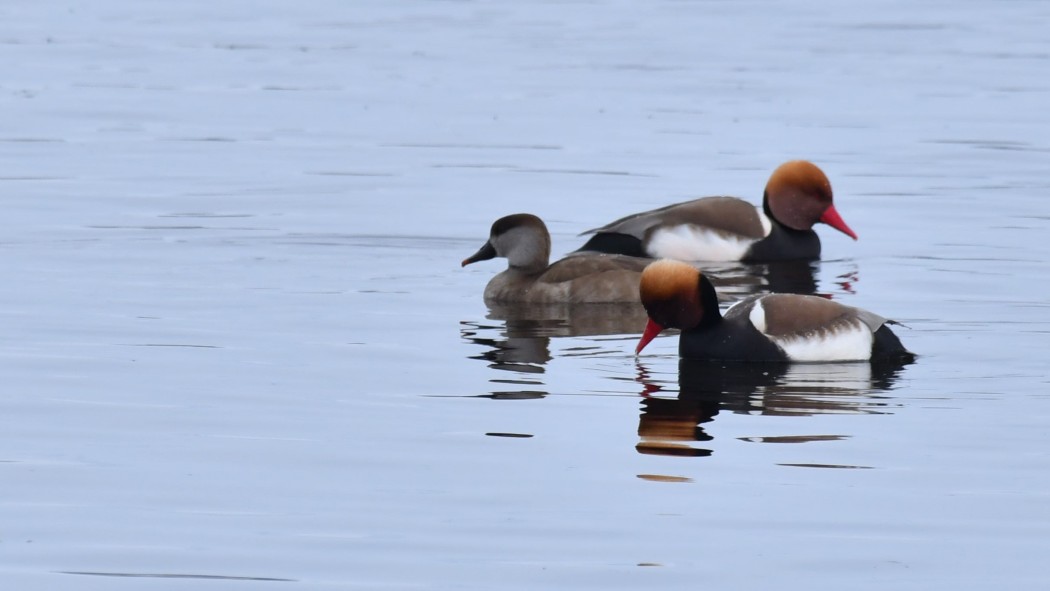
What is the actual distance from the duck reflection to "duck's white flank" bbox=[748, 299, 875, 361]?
0.16ft

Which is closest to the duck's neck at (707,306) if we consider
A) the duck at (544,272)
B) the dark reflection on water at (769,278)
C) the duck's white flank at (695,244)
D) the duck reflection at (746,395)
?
the duck reflection at (746,395)

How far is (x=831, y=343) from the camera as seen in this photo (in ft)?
33.6

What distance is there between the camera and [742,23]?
3275 cm

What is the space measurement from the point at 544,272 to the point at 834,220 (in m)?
3.66

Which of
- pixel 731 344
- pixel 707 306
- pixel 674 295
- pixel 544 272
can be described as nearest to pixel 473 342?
pixel 674 295

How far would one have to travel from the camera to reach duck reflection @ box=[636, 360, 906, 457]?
27.8 feet

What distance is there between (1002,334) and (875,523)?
421 cm

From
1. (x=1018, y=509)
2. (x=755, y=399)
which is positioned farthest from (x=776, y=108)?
(x=1018, y=509)

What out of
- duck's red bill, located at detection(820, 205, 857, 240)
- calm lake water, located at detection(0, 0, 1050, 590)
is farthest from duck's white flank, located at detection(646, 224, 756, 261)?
duck's red bill, located at detection(820, 205, 857, 240)

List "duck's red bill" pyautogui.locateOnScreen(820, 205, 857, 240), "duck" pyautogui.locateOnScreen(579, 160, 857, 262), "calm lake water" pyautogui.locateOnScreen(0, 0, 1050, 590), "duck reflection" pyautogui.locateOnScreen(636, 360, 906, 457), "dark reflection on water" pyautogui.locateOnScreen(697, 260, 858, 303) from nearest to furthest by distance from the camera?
"calm lake water" pyautogui.locateOnScreen(0, 0, 1050, 590) → "duck reflection" pyautogui.locateOnScreen(636, 360, 906, 457) → "dark reflection on water" pyautogui.locateOnScreen(697, 260, 858, 303) → "duck" pyautogui.locateOnScreen(579, 160, 857, 262) → "duck's red bill" pyautogui.locateOnScreen(820, 205, 857, 240)

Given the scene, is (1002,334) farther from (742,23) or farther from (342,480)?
(742,23)

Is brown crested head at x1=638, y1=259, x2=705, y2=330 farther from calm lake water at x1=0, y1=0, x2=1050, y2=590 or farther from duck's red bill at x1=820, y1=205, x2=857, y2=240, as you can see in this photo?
duck's red bill at x1=820, y1=205, x2=857, y2=240

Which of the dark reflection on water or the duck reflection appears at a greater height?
the dark reflection on water

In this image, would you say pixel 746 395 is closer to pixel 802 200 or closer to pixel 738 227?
pixel 738 227
